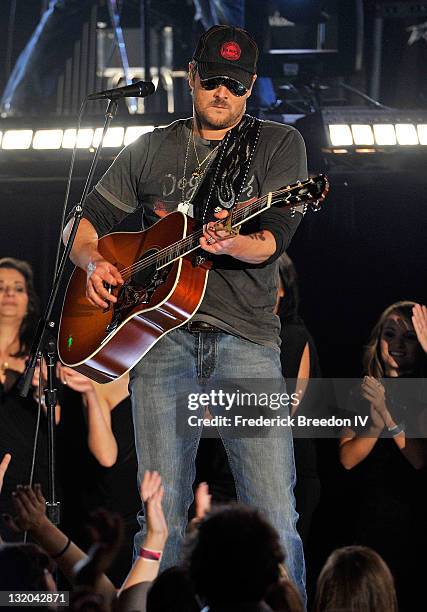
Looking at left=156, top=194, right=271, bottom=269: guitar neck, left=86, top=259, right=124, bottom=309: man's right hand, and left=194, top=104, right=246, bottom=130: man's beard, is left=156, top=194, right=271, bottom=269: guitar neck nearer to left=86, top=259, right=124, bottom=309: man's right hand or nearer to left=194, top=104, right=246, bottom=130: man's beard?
left=86, top=259, right=124, bottom=309: man's right hand

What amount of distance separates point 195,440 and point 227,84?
132 cm

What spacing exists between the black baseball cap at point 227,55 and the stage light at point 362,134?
6.50 ft

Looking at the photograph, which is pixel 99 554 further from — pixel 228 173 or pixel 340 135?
pixel 340 135

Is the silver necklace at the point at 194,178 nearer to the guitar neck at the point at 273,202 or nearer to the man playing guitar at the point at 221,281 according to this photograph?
the man playing guitar at the point at 221,281

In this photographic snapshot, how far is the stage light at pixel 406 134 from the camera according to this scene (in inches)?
237

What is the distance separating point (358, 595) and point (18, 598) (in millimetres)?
1095

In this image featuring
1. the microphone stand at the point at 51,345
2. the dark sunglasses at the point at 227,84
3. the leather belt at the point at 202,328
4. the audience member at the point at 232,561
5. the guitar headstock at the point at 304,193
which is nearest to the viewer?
the audience member at the point at 232,561

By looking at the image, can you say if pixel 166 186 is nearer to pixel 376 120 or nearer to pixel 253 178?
pixel 253 178

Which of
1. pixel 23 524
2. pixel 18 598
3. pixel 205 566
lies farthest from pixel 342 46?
pixel 205 566

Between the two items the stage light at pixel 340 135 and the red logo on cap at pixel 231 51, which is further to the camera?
the stage light at pixel 340 135

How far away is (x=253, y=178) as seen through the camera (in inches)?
160

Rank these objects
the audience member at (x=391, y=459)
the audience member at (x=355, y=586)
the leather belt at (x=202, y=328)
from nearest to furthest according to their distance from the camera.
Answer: the audience member at (x=355, y=586) < the leather belt at (x=202, y=328) < the audience member at (x=391, y=459)

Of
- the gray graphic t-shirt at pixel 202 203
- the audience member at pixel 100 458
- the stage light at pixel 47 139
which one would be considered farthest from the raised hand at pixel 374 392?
the stage light at pixel 47 139

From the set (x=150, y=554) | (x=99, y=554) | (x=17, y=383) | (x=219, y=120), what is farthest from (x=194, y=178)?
(x=17, y=383)
